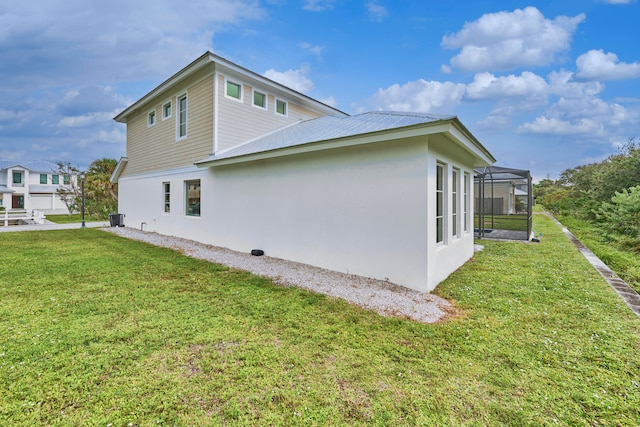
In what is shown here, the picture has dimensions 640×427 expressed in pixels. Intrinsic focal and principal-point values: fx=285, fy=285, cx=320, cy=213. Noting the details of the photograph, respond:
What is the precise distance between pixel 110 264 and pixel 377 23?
1207 centimetres

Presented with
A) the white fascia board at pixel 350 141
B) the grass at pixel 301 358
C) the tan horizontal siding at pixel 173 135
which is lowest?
the grass at pixel 301 358

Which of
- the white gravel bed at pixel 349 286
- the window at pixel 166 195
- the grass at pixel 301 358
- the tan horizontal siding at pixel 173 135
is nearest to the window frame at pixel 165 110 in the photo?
the tan horizontal siding at pixel 173 135

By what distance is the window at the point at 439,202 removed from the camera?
17.9ft

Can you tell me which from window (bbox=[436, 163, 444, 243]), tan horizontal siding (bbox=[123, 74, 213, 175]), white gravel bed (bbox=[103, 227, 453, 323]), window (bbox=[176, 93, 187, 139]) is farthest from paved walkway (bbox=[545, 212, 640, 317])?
window (bbox=[176, 93, 187, 139])

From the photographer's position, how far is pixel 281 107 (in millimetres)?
11344

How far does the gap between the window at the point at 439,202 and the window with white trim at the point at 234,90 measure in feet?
24.3

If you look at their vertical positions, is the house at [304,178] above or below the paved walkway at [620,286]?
above

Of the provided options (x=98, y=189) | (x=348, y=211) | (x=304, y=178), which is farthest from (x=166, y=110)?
(x=98, y=189)

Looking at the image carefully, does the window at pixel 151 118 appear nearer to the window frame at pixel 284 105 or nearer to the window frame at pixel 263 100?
the window frame at pixel 263 100

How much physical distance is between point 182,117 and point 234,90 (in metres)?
2.71

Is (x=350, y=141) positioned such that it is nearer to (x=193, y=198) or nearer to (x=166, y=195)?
(x=193, y=198)

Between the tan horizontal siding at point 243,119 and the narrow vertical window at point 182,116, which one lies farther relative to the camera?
the narrow vertical window at point 182,116

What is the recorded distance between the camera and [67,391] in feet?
7.28

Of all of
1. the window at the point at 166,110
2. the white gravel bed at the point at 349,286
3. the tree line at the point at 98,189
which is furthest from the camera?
the tree line at the point at 98,189
